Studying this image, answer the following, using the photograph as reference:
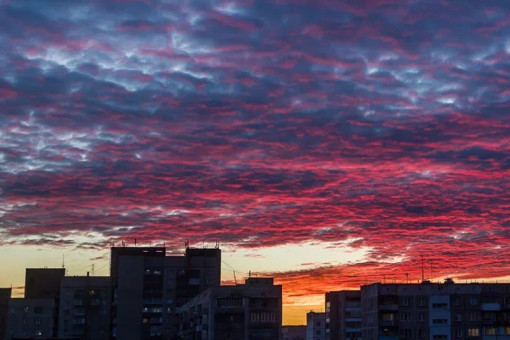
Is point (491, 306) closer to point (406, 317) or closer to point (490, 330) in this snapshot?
point (490, 330)

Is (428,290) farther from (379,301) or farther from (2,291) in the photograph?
(2,291)

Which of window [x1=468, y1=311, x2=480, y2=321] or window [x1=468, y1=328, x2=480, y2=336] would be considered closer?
window [x1=468, y1=328, x2=480, y2=336]

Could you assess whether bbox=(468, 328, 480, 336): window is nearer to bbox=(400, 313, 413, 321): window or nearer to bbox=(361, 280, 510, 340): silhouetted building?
bbox=(361, 280, 510, 340): silhouetted building

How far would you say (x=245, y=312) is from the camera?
15338 centimetres

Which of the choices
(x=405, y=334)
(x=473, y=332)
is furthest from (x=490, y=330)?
(x=405, y=334)

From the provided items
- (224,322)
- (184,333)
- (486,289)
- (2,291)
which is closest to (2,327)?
(2,291)

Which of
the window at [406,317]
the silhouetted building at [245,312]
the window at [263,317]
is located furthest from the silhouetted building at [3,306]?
the window at [406,317]

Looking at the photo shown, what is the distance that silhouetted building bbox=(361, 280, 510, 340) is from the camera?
17588 centimetres

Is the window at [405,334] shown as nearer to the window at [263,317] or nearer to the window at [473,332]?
the window at [473,332]

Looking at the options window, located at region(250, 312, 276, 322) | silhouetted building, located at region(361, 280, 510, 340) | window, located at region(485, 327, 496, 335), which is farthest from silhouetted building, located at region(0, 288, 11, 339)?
window, located at region(485, 327, 496, 335)

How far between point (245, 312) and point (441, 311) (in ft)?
159

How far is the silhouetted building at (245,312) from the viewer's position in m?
152

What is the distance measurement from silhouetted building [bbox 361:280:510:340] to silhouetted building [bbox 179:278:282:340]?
33.9m

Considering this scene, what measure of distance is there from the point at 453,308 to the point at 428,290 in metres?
6.44
